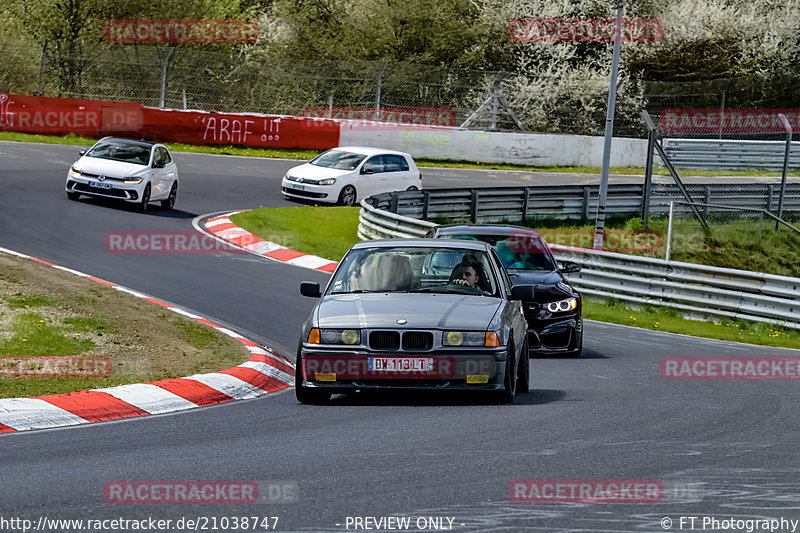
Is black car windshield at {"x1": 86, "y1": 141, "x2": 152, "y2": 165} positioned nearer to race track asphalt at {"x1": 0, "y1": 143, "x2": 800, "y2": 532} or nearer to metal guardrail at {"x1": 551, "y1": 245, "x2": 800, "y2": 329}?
metal guardrail at {"x1": 551, "y1": 245, "x2": 800, "y2": 329}

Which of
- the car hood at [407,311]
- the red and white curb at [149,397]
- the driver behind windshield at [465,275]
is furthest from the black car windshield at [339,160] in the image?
the car hood at [407,311]

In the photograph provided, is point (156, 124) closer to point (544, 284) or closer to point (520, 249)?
point (520, 249)

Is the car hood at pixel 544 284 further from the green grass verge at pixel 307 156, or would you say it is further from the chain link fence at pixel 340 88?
the chain link fence at pixel 340 88

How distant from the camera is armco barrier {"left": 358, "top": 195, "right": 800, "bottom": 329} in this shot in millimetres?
20422

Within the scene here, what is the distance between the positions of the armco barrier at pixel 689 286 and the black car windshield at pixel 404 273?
10654 millimetres

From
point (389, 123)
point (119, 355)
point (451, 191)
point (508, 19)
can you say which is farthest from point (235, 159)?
point (119, 355)

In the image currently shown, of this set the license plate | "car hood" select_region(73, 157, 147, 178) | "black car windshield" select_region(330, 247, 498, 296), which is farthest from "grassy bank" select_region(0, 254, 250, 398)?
"car hood" select_region(73, 157, 147, 178)

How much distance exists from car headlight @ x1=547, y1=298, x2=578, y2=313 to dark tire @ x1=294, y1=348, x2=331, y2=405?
16.7 ft

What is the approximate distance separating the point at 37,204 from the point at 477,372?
18.4 m

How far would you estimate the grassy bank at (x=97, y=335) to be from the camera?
1085 cm

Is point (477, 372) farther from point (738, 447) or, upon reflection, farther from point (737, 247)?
point (737, 247)

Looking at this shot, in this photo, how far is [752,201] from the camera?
34969mm

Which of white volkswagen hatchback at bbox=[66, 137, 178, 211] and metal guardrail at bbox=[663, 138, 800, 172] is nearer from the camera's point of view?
white volkswagen hatchback at bbox=[66, 137, 178, 211]

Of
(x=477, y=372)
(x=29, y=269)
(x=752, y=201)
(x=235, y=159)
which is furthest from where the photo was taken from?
(x=235, y=159)
